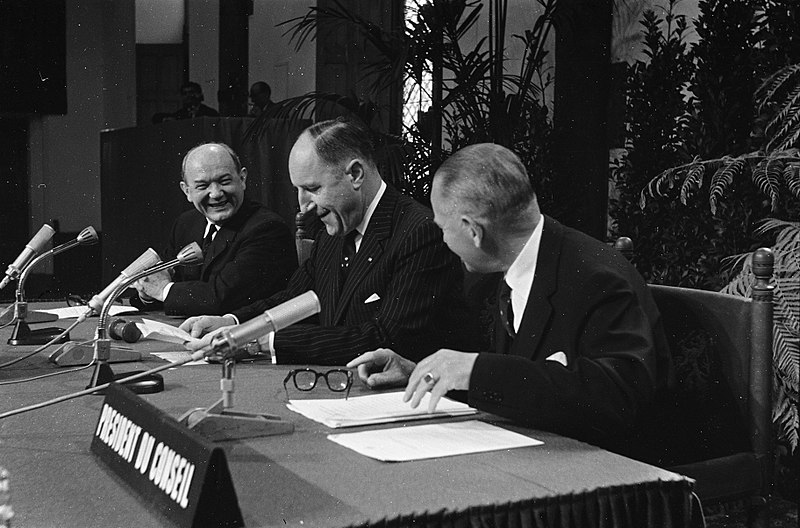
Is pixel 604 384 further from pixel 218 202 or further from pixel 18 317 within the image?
pixel 218 202

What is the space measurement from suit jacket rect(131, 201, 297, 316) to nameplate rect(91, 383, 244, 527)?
1.90 meters

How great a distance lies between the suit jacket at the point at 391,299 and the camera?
95.8 inches

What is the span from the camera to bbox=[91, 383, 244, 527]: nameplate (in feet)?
3.74

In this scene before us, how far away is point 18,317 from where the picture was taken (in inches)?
107

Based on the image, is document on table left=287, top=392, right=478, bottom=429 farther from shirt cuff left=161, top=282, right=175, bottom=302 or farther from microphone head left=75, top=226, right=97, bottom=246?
shirt cuff left=161, top=282, right=175, bottom=302

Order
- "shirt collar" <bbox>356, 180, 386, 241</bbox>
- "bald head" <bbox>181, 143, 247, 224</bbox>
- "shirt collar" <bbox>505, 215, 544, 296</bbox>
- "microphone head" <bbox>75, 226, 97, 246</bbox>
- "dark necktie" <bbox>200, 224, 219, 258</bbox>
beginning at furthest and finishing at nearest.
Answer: "dark necktie" <bbox>200, 224, 219, 258</bbox> < "bald head" <bbox>181, 143, 247, 224</bbox> < "shirt collar" <bbox>356, 180, 386, 241</bbox> < "microphone head" <bbox>75, 226, 97, 246</bbox> < "shirt collar" <bbox>505, 215, 544, 296</bbox>

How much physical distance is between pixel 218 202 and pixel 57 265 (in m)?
5.54

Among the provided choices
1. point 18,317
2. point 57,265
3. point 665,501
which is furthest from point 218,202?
point 57,265

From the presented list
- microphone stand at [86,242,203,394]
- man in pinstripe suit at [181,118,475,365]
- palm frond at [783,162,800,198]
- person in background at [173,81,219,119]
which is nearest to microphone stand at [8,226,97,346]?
man in pinstripe suit at [181,118,475,365]

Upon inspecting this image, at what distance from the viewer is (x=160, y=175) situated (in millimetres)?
6379

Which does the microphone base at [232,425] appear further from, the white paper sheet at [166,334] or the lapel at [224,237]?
the lapel at [224,237]

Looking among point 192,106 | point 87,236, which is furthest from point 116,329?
point 192,106

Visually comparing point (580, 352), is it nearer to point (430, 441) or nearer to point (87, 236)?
point (430, 441)

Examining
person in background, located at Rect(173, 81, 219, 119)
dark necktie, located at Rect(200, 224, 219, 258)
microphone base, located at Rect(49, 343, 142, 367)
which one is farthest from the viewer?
person in background, located at Rect(173, 81, 219, 119)
